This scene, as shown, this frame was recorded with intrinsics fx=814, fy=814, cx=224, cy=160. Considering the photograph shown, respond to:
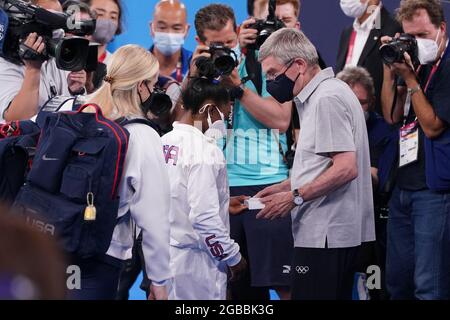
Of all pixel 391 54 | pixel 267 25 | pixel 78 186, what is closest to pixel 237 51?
pixel 267 25

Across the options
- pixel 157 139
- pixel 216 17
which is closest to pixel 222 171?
pixel 157 139

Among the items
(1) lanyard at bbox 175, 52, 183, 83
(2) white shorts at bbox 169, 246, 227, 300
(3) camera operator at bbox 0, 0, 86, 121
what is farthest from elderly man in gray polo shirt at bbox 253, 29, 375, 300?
(1) lanyard at bbox 175, 52, 183, 83

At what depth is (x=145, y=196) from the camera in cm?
288

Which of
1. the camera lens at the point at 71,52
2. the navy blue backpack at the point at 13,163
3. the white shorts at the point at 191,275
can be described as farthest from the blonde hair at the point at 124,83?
the white shorts at the point at 191,275

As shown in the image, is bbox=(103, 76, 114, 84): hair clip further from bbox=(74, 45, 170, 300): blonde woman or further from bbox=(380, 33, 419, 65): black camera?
bbox=(380, 33, 419, 65): black camera

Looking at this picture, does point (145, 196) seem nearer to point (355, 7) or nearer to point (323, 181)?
point (323, 181)

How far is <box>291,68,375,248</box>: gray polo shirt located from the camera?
341 cm

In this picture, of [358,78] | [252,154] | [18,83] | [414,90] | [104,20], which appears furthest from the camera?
[104,20]

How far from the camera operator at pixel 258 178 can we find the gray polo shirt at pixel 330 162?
667 mm

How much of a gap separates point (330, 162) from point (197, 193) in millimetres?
583
